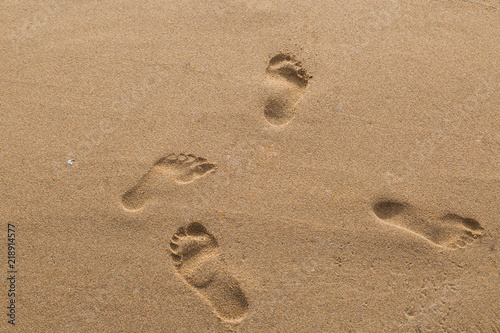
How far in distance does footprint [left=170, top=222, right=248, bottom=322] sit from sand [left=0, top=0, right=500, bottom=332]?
1 cm

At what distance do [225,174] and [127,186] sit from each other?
0.68 metres

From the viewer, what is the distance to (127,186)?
2080 millimetres

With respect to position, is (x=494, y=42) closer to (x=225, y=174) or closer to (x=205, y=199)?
(x=225, y=174)

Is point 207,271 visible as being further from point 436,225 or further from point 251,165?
point 436,225

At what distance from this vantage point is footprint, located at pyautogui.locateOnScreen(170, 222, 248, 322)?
1.99m

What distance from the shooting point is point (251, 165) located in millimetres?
2104

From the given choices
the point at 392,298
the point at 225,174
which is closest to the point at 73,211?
the point at 225,174

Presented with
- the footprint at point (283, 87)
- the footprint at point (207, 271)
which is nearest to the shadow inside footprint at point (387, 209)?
the footprint at point (283, 87)

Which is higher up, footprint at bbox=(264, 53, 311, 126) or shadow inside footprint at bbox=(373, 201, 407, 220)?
footprint at bbox=(264, 53, 311, 126)

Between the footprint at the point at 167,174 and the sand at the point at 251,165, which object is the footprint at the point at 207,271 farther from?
the footprint at the point at 167,174

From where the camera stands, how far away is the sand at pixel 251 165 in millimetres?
2012

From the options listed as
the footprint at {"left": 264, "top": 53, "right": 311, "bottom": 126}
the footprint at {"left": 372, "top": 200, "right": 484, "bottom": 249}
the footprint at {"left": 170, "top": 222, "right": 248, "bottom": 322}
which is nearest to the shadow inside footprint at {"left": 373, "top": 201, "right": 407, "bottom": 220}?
the footprint at {"left": 372, "top": 200, "right": 484, "bottom": 249}

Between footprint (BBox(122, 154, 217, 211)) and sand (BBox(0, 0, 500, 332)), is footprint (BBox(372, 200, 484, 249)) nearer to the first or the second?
sand (BBox(0, 0, 500, 332))

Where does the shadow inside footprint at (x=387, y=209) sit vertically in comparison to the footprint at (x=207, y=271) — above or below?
above
